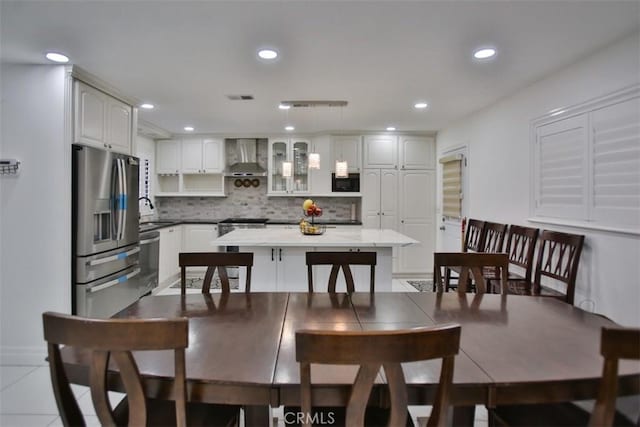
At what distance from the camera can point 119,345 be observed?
93cm

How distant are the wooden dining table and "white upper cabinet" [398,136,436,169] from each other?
392 centimetres

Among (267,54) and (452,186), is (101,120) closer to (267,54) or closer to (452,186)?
(267,54)

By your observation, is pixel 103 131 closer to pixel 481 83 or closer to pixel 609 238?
pixel 481 83

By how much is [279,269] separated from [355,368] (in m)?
2.07

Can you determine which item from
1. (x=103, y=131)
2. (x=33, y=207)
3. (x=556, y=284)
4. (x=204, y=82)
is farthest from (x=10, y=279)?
(x=556, y=284)

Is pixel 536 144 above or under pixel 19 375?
above

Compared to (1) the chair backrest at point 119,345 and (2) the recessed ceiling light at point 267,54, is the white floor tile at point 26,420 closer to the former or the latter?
(1) the chair backrest at point 119,345

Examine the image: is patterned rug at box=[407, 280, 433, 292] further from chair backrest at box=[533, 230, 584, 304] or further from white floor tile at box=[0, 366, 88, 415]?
white floor tile at box=[0, 366, 88, 415]

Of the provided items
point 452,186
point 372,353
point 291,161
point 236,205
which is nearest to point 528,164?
point 452,186

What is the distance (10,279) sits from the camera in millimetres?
2729

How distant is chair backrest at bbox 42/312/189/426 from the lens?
36.1 inches

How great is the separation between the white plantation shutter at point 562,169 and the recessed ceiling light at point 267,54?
7.88ft

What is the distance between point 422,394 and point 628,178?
225cm

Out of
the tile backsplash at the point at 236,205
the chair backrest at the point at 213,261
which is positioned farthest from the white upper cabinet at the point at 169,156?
the chair backrest at the point at 213,261
